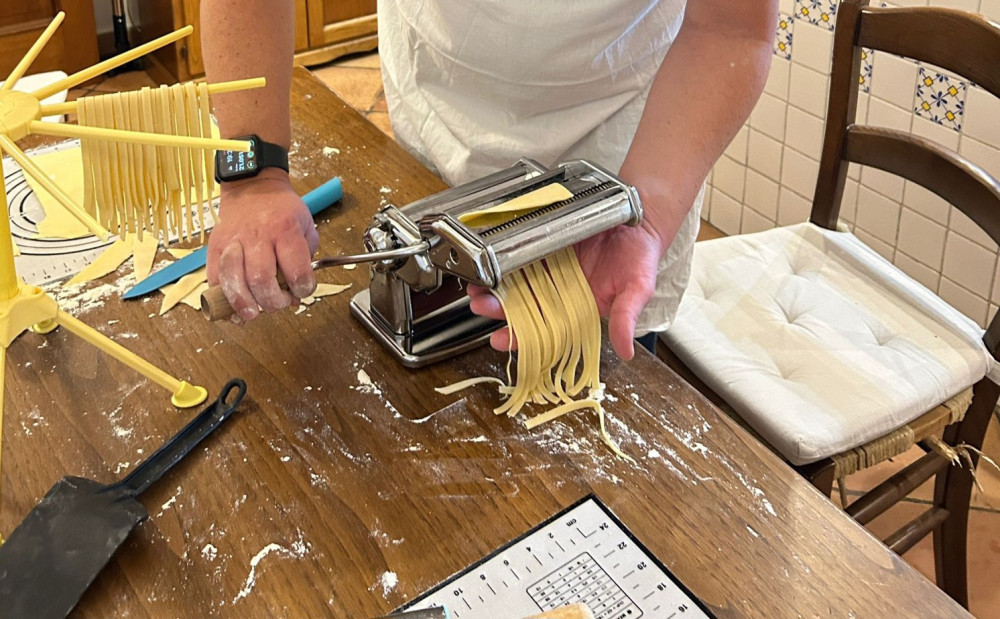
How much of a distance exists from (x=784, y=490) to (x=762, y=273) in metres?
0.91

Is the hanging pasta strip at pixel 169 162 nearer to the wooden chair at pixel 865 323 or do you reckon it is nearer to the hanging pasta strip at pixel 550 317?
the hanging pasta strip at pixel 550 317

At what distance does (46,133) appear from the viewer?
2.45ft

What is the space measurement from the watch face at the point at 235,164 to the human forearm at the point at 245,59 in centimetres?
6

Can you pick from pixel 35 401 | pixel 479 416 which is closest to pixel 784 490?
pixel 479 416

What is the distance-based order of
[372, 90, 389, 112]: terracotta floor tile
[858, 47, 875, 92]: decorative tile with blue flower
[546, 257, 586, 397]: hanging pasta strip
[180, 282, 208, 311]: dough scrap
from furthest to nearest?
[372, 90, 389, 112]: terracotta floor tile → [858, 47, 875, 92]: decorative tile with blue flower → [180, 282, 208, 311]: dough scrap → [546, 257, 586, 397]: hanging pasta strip

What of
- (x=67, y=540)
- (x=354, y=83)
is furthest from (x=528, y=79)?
(x=354, y=83)

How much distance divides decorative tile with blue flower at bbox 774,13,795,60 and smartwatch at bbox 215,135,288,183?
67.7 inches

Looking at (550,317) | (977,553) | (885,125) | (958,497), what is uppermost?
(550,317)

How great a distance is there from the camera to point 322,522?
0.84m

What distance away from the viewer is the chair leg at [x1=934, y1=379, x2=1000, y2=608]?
1.54 metres

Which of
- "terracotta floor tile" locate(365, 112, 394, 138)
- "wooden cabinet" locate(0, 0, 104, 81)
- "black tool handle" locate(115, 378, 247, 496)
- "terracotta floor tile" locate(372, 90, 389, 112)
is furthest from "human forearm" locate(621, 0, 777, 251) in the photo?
"wooden cabinet" locate(0, 0, 104, 81)

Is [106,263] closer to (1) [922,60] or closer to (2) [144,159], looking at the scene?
(2) [144,159]

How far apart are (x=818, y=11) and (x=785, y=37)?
13 centimetres

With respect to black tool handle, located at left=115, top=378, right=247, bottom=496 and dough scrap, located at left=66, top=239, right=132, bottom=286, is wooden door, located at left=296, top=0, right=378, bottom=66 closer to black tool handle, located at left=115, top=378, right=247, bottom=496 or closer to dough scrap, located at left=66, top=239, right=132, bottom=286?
dough scrap, located at left=66, top=239, right=132, bottom=286
